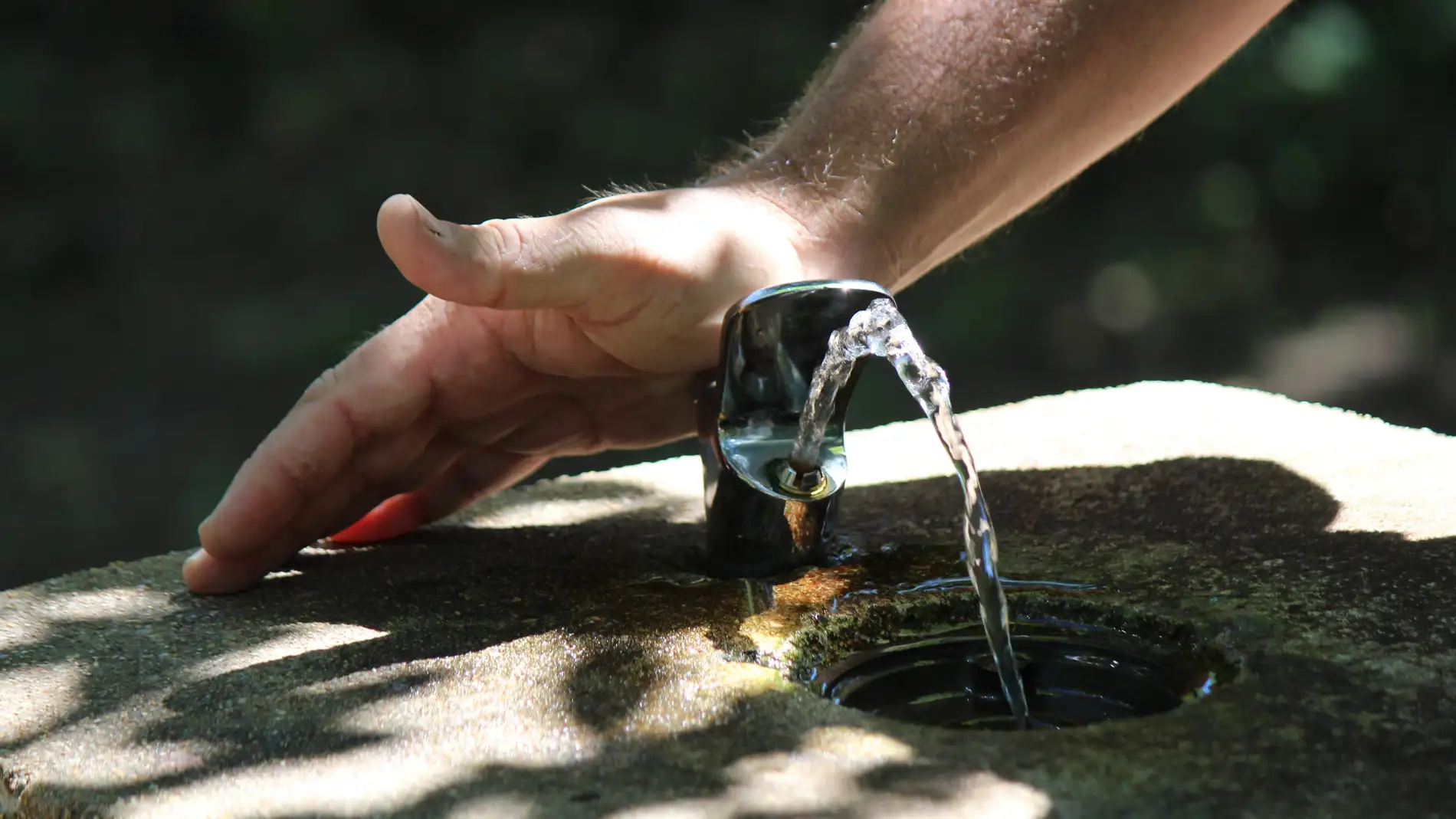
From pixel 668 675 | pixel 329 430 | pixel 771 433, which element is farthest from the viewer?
pixel 329 430

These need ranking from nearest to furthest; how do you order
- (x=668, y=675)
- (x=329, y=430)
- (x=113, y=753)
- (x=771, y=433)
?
1. (x=113, y=753)
2. (x=668, y=675)
3. (x=771, y=433)
4. (x=329, y=430)

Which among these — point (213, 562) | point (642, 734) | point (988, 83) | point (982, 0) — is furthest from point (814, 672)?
point (982, 0)

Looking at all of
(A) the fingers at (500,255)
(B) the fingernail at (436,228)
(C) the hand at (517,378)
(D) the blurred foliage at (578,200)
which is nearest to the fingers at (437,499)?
(C) the hand at (517,378)

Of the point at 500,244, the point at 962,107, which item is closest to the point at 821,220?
the point at 962,107

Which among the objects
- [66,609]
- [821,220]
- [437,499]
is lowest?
[66,609]

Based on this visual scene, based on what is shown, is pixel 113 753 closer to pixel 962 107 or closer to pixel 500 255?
pixel 500 255

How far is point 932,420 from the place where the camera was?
1.45m

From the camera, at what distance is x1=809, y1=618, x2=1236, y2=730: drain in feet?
4.56

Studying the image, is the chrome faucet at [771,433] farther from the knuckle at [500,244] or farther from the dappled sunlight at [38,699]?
the dappled sunlight at [38,699]

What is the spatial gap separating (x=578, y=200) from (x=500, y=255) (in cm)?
431

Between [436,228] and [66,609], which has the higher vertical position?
[436,228]

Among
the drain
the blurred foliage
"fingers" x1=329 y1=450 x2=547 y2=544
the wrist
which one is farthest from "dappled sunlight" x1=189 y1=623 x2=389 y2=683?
the blurred foliage

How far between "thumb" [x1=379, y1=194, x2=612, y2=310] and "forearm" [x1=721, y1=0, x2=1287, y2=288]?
374 millimetres

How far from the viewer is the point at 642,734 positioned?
119 centimetres
